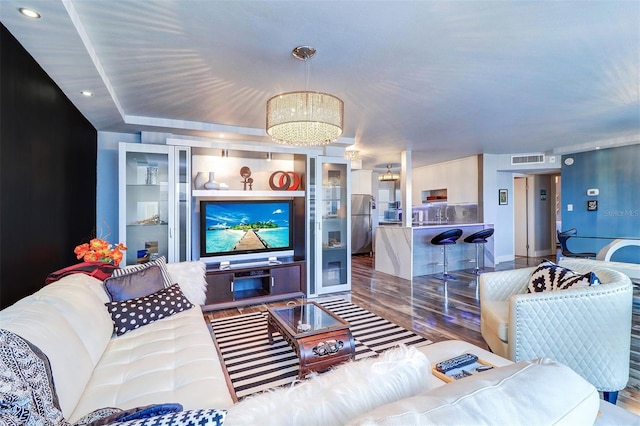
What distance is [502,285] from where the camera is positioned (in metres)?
2.58

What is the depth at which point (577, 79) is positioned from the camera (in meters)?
2.76

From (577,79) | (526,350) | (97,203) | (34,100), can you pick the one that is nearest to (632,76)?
(577,79)

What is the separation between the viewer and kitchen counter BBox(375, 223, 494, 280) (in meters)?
5.39

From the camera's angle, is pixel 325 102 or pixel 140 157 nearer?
pixel 325 102

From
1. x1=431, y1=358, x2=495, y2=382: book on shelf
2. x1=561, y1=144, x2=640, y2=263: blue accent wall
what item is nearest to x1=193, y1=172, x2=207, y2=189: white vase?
x1=431, y1=358, x2=495, y2=382: book on shelf

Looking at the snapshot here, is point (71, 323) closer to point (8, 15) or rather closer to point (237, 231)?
point (8, 15)

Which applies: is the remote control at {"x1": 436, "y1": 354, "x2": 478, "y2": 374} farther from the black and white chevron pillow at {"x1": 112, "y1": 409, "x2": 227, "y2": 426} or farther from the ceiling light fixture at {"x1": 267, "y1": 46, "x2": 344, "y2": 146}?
the ceiling light fixture at {"x1": 267, "y1": 46, "x2": 344, "y2": 146}

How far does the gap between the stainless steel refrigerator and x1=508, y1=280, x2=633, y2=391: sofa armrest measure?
632cm

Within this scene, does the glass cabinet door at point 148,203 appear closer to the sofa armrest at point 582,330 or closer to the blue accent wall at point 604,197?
the sofa armrest at point 582,330

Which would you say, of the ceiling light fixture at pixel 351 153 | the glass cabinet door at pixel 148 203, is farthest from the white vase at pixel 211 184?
the ceiling light fixture at pixel 351 153

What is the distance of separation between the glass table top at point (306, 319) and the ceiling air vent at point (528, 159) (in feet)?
19.7

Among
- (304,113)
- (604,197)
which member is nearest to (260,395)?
(304,113)

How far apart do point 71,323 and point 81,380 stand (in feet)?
0.97

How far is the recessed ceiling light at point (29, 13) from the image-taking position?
1583 millimetres
